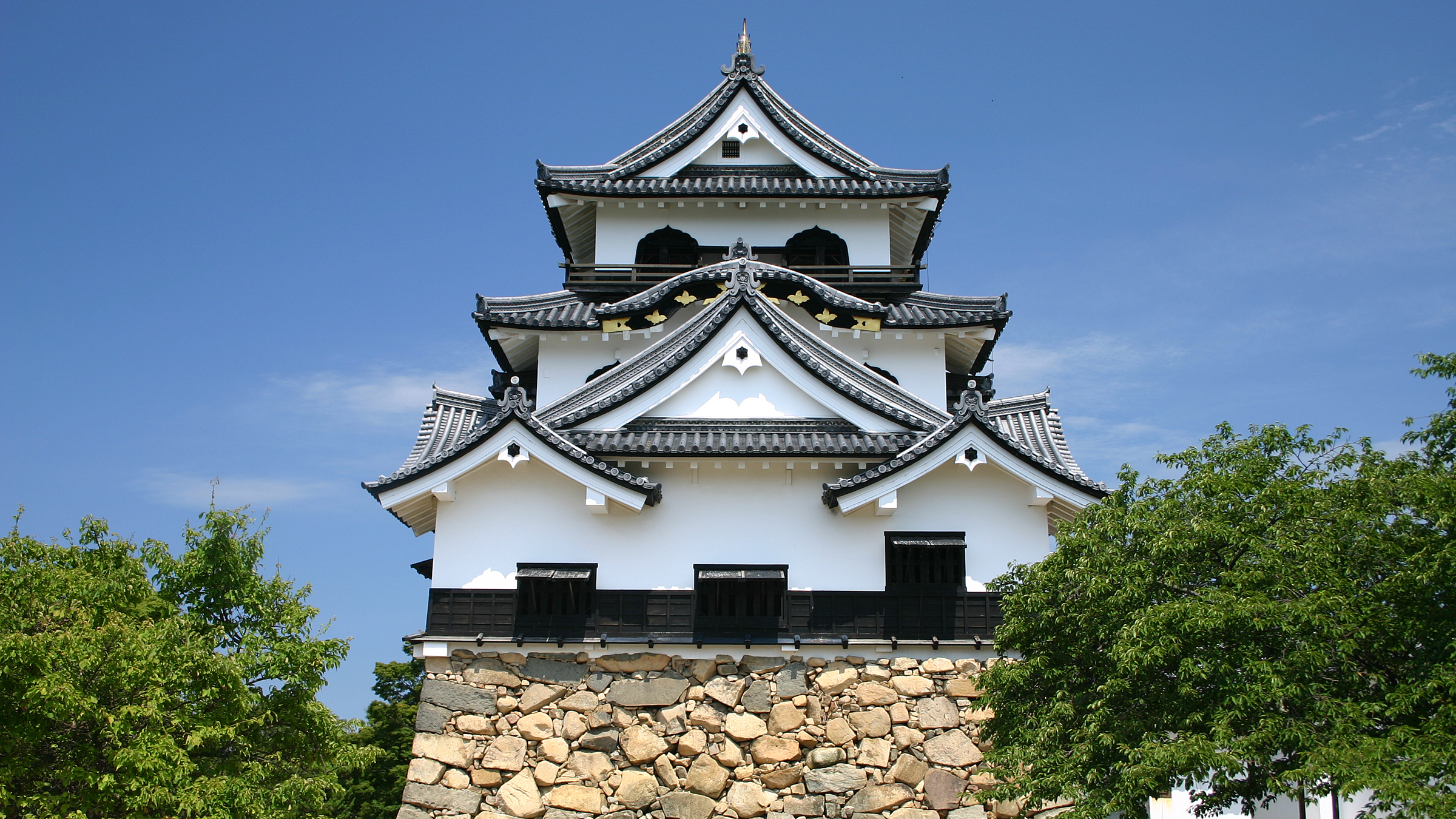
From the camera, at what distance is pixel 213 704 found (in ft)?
37.8

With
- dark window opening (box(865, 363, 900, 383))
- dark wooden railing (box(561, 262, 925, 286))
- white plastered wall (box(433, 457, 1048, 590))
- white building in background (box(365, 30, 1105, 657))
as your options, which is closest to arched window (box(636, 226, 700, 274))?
dark wooden railing (box(561, 262, 925, 286))

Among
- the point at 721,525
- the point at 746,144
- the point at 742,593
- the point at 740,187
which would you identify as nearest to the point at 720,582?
the point at 742,593

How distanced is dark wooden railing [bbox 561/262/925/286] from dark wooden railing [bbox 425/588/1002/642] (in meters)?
7.24

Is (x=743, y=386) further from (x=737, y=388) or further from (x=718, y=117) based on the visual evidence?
(x=718, y=117)

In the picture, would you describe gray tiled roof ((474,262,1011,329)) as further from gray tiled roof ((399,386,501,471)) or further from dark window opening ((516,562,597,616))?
dark window opening ((516,562,597,616))

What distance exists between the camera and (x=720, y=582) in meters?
14.2

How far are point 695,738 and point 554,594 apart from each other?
2691 millimetres

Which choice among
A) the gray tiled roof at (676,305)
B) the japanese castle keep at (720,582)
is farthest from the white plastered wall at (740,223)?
the japanese castle keep at (720,582)

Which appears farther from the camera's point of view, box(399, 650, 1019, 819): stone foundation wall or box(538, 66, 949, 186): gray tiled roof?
box(538, 66, 949, 186): gray tiled roof

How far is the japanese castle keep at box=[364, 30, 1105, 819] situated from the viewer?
44.0 feet

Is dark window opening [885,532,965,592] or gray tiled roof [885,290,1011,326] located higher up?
gray tiled roof [885,290,1011,326]

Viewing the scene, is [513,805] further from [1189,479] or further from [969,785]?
[1189,479]

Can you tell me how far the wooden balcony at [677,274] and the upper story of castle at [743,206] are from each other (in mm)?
23

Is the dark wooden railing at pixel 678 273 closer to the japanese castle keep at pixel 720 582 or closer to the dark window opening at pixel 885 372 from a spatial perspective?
the dark window opening at pixel 885 372
